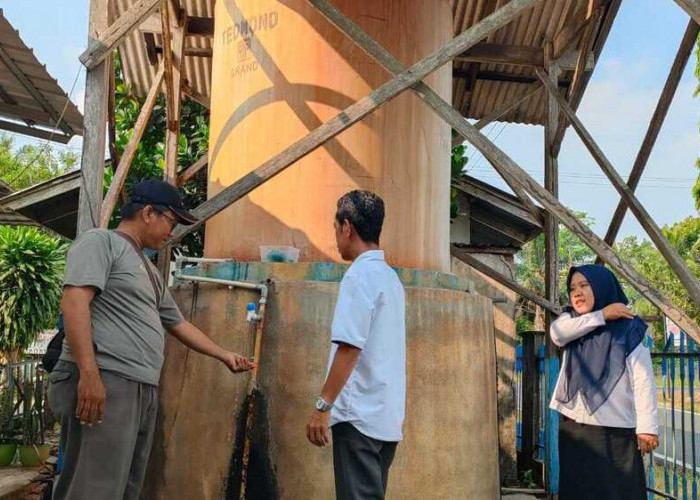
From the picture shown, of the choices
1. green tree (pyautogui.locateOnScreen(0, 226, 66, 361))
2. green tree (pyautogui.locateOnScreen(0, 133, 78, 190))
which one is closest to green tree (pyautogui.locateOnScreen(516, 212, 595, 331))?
green tree (pyautogui.locateOnScreen(0, 226, 66, 361))

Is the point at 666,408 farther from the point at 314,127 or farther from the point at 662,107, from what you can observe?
the point at 314,127

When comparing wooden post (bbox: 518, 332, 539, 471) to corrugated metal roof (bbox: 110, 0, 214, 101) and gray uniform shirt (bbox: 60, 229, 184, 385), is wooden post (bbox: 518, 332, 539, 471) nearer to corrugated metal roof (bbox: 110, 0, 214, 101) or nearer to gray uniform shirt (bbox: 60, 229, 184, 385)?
corrugated metal roof (bbox: 110, 0, 214, 101)

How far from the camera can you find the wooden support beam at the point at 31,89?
7.81 m

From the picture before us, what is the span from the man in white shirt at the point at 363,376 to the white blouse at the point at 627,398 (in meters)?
1.43

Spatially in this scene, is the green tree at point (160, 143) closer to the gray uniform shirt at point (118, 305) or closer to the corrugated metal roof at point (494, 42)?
the corrugated metal roof at point (494, 42)

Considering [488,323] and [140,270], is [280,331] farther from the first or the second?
[488,323]

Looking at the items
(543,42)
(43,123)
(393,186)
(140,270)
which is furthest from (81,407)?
(43,123)

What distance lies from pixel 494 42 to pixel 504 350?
3641 mm

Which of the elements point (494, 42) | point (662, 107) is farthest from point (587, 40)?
point (662, 107)

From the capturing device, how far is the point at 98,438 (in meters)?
3.04

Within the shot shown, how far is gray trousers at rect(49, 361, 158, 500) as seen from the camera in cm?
302

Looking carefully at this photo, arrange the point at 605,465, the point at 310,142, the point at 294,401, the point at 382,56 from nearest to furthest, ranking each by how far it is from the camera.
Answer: the point at 605,465
the point at 294,401
the point at 310,142
the point at 382,56

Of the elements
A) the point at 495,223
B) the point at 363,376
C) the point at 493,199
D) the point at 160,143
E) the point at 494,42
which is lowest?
the point at 363,376

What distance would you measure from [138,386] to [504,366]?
652cm
